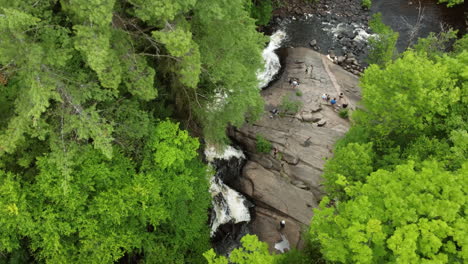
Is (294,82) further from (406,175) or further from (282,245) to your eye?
(406,175)

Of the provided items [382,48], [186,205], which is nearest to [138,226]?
[186,205]

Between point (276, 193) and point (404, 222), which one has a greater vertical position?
point (404, 222)

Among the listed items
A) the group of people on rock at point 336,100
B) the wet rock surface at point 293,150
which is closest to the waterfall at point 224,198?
the wet rock surface at point 293,150

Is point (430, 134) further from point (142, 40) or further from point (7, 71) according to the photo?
point (7, 71)

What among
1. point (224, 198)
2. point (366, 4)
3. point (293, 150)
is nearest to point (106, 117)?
point (224, 198)

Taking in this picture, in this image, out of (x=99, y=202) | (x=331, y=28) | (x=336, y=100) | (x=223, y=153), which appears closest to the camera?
(x=99, y=202)

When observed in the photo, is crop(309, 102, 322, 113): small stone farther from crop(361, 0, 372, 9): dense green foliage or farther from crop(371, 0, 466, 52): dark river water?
crop(361, 0, 372, 9): dense green foliage
